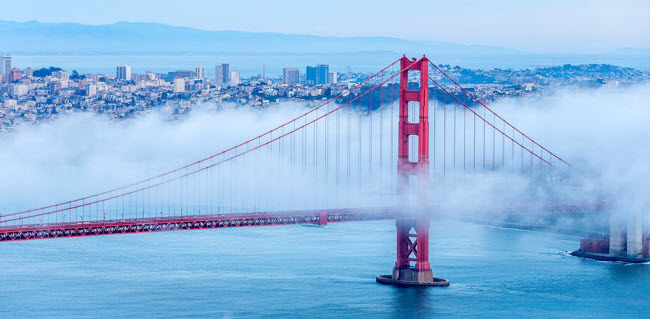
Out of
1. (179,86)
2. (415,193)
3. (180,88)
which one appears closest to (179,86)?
(179,86)

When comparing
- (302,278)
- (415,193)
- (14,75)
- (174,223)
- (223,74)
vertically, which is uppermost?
(223,74)

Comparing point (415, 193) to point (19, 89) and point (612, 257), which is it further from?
point (19, 89)

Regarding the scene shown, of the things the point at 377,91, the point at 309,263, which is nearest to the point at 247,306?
the point at 309,263

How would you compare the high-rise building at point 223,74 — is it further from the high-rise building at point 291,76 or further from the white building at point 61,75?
the white building at point 61,75

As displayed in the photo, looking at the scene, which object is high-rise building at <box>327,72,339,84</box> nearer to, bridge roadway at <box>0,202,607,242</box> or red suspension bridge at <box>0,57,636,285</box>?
red suspension bridge at <box>0,57,636,285</box>

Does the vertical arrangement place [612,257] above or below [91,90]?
below

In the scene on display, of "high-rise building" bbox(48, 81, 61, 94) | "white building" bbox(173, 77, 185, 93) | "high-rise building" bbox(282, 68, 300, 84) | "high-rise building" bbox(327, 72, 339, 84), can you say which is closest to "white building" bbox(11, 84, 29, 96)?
"high-rise building" bbox(48, 81, 61, 94)
